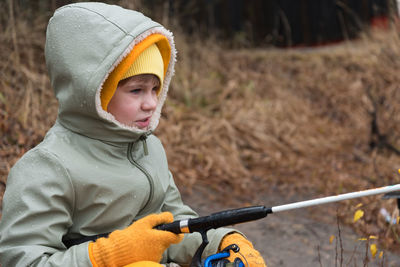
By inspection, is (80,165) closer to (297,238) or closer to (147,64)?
(147,64)

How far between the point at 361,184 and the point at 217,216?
3042mm

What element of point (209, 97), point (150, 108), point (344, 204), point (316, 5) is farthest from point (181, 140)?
point (316, 5)

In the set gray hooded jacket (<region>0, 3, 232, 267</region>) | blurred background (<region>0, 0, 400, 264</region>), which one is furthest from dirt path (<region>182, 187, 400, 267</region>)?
gray hooded jacket (<region>0, 3, 232, 267</region>)

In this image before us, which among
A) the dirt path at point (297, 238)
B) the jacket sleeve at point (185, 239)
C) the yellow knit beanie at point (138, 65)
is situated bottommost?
the dirt path at point (297, 238)

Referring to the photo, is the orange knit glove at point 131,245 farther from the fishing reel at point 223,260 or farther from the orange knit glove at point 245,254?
the orange knit glove at point 245,254

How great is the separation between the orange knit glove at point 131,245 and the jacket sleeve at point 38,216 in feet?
0.16

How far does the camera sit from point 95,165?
6.94 ft


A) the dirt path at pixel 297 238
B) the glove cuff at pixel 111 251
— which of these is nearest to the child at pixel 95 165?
the glove cuff at pixel 111 251

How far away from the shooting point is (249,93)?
6.52m

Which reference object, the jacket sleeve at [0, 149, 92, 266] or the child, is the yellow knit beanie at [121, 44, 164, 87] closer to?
the child

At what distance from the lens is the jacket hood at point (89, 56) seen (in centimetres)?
206

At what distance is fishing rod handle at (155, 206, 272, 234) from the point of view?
76.3 inches

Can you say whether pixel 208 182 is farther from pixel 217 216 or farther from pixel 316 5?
pixel 316 5

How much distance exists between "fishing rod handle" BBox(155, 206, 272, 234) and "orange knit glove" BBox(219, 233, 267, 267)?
217 millimetres
